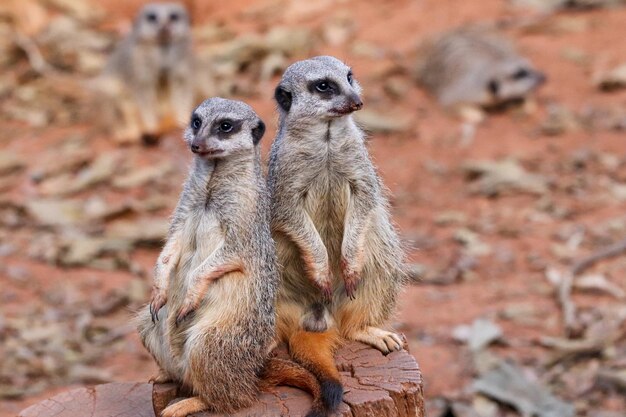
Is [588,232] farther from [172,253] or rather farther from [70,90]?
[70,90]

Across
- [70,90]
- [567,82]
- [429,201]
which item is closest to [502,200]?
[429,201]

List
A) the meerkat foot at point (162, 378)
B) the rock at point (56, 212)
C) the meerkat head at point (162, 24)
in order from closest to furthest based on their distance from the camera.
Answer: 1. the meerkat foot at point (162, 378)
2. the rock at point (56, 212)
3. the meerkat head at point (162, 24)

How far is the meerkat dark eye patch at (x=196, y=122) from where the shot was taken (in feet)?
10.0

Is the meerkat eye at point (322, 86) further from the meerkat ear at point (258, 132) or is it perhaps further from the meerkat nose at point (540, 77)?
the meerkat nose at point (540, 77)

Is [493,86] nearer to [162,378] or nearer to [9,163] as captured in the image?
[9,163]

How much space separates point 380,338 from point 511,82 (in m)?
6.28

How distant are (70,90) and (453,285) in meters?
5.77

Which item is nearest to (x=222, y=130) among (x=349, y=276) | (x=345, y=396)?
(x=349, y=276)

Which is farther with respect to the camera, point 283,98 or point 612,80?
point 612,80

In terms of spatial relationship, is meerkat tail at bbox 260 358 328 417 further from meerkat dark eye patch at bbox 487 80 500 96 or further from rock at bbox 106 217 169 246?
meerkat dark eye patch at bbox 487 80 500 96

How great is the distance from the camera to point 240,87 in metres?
10.0

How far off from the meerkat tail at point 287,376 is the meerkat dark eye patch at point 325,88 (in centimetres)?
88

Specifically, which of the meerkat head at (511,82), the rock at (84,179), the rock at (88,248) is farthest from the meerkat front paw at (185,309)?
the meerkat head at (511,82)

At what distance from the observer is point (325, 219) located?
3494 mm
